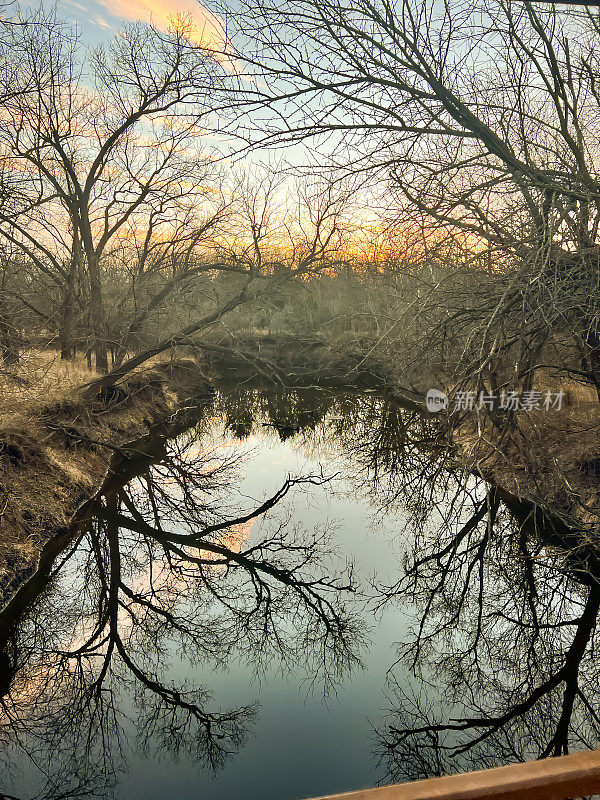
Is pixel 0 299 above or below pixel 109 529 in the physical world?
above

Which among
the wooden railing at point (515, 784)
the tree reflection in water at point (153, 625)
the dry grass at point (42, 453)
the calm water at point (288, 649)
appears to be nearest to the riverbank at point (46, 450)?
Answer: the dry grass at point (42, 453)

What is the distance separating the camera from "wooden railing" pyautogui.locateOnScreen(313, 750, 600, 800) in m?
1.18

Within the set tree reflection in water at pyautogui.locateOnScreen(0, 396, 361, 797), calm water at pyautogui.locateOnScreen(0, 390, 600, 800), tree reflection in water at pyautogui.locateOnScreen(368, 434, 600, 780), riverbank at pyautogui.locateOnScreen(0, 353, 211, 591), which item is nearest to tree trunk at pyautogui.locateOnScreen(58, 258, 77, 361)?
riverbank at pyautogui.locateOnScreen(0, 353, 211, 591)

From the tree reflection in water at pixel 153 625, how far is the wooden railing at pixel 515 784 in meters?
3.97

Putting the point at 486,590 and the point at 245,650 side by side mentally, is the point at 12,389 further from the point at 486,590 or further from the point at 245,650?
the point at 486,590

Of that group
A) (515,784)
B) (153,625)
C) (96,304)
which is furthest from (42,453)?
(515,784)

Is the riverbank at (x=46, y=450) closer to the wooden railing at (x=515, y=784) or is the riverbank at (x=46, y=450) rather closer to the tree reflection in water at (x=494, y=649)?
the tree reflection in water at (x=494, y=649)

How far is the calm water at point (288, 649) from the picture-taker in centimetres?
453

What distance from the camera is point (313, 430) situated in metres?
16.8

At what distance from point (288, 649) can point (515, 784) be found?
517 centimetres

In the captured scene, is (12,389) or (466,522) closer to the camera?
(12,389)

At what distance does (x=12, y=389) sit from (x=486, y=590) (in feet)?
22.2

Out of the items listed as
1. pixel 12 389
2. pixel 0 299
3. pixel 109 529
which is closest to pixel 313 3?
pixel 0 299

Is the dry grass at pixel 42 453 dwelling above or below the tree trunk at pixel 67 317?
below
